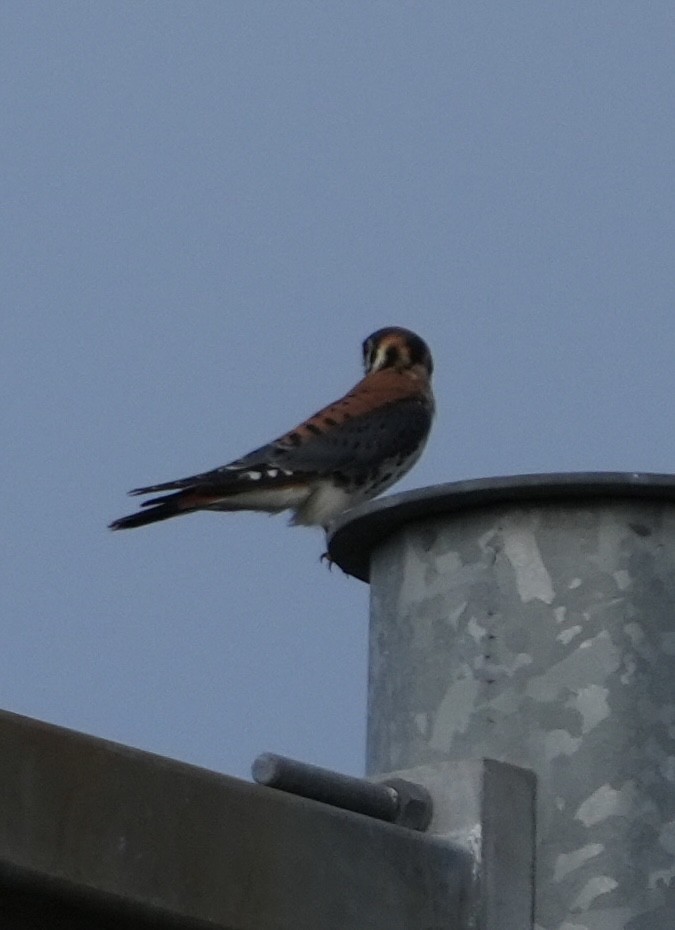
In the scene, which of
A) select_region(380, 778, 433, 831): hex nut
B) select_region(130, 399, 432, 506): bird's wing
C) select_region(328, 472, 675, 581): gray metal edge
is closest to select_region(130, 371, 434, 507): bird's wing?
select_region(130, 399, 432, 506): bird's wing

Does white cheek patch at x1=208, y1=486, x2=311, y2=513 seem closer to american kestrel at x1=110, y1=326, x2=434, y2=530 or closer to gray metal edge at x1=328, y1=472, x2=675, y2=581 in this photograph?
american kestrel at x1=110, y1=326, x2=434, y2=530

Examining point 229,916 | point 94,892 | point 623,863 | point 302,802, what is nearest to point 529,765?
point 623,863

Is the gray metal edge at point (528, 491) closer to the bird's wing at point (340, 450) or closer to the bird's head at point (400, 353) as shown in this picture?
the bird's wing at point (340, 450)

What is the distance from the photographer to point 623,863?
2146 mm

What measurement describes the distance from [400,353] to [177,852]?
665 centimetres

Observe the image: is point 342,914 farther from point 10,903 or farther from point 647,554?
point 647,554

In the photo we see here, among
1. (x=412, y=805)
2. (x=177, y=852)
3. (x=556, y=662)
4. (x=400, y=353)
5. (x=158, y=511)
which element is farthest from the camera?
(x=400, y=353)

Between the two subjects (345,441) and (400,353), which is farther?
(400,353)

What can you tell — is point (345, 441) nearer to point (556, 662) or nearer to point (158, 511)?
point (158, 511)

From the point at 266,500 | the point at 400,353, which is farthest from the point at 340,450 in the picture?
the point at 400,353

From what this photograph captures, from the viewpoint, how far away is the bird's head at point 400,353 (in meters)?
8.34

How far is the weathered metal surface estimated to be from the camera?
1659mm

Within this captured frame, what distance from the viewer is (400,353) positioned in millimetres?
8367

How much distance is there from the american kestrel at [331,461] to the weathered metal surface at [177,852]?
15.7ft
